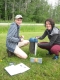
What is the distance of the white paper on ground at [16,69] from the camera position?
427 centimetres

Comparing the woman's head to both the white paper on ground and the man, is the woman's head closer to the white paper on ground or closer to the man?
the man

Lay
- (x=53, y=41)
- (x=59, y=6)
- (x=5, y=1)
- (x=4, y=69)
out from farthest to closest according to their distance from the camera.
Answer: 1. (x=59, y=6)
2. (x=5, y=1)
3. (x=53, y=41)
4. (x=4, y=69)

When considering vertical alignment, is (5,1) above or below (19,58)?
below

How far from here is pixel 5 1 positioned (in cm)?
3195

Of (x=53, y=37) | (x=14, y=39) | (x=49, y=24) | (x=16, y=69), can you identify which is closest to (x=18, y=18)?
(x=14, y=39)

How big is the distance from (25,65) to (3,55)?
38.1 inches

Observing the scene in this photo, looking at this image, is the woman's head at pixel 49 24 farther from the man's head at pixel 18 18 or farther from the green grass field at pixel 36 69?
the green grass field at pixel 36 69

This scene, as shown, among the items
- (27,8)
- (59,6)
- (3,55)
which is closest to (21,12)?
(27,8)

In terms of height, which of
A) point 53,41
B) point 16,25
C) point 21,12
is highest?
point 16,25

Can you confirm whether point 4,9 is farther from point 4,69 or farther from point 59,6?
point 4,69

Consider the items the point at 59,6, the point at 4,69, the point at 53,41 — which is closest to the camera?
the point at 4,69

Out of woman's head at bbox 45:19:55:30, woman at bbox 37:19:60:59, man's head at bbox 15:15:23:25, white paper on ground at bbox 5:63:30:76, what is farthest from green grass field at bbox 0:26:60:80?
man's head at bbox 15:15:23:25

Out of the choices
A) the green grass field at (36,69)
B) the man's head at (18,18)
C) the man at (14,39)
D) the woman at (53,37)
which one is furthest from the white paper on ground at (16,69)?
the man's head at (18,18)

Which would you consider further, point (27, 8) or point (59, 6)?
point (59, 6)
